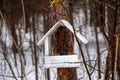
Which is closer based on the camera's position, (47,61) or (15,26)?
(47,61)

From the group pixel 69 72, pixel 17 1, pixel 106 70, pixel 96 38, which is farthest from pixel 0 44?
pixel 106 70

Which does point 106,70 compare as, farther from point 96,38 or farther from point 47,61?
point 96,38

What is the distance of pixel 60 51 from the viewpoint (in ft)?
8.54

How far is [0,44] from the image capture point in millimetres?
6902

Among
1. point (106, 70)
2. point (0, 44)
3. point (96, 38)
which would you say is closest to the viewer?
point (106, 70)

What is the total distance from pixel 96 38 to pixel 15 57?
158 centimetres

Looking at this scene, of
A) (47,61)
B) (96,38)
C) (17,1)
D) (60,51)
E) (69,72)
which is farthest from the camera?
(17,1)

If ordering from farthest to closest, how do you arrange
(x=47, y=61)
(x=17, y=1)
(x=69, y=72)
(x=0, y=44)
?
1. (x=17, y=1)
2. (x=0, y=44)
3. (x=69, y=72)
4. (x=47, y=61)

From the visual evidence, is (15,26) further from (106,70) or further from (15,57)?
(106,70)

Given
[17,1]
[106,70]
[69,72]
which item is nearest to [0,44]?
[17,1]

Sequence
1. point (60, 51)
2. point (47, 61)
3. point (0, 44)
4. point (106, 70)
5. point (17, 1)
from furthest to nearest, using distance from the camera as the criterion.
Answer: point (17, 1)
point (0, 44)
point (60, 51)
point (47, 61)
point (106, 70)

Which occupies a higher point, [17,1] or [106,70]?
[17,1]

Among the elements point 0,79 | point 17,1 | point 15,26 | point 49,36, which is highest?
A: point 17,1

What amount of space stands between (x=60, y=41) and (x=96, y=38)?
147 inches
